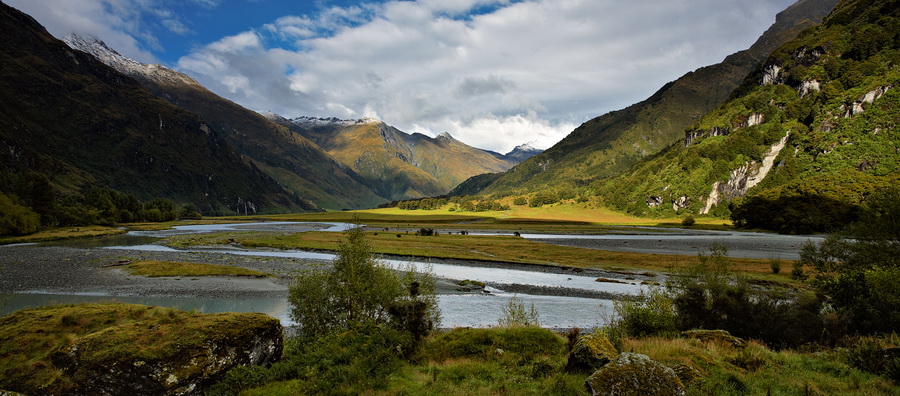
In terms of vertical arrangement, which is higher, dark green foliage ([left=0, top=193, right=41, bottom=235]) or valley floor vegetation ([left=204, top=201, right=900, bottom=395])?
dark green foliage ([left=0, top=193, right=41, bottom=235])

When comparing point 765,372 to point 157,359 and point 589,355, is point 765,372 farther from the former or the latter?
point 157,359

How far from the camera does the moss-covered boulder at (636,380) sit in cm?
941

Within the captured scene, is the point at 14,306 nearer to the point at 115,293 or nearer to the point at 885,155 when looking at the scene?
the point at 115,293

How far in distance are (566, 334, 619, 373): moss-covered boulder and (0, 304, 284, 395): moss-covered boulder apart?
11.5 m

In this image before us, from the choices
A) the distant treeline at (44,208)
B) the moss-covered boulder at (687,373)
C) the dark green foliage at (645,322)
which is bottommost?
the dark green foliage at (645,322)

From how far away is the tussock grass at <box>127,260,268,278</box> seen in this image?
53344 millimetres

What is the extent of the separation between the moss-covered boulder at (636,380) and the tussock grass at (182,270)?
53588 millimetres

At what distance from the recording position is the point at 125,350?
12.2 m

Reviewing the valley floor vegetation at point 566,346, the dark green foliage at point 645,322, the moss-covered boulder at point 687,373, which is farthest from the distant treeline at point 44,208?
the moss-covered boulder at point 687,373

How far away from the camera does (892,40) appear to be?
190 m

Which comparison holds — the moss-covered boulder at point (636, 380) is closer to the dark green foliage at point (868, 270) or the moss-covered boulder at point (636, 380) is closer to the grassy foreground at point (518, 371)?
the grassy foreground at point (518, 371)

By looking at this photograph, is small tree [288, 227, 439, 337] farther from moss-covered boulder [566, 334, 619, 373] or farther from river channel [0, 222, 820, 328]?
moss-covered boulder [566, 334, 619, 373]

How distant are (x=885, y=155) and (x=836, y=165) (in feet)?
53.2

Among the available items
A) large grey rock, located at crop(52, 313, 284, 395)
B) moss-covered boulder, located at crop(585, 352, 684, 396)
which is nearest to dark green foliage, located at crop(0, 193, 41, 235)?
large grey rock, located at crop(52, 313, 284, 395)
